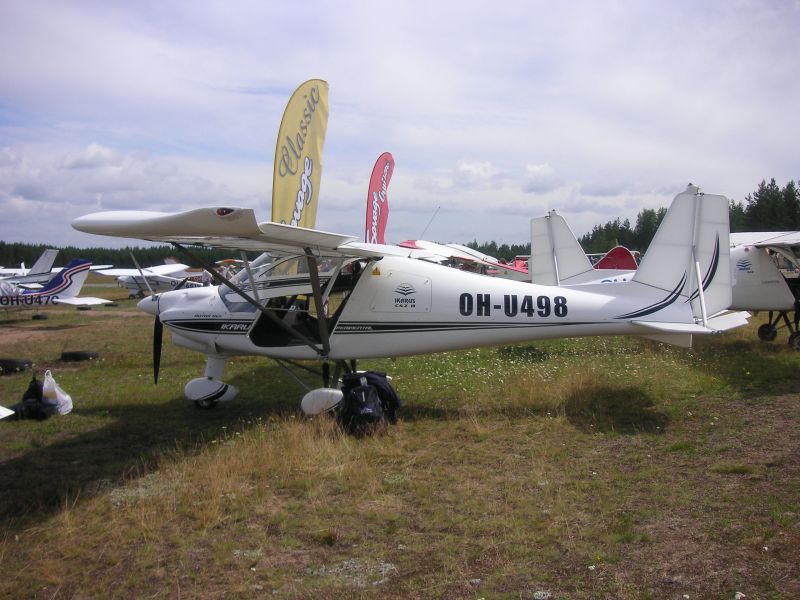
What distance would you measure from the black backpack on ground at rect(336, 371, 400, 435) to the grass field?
0.72 ft

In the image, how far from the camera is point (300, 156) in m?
11.8

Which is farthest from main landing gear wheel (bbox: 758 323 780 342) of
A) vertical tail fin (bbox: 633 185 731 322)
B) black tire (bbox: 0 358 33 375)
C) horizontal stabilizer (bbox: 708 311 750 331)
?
black tire (bbox: 0 358 33 375)

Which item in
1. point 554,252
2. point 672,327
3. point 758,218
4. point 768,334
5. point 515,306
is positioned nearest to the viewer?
point 672,327

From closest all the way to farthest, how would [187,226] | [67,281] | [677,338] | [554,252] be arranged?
1. [187,226]
2. [677,338]
3. [554,252]
4. [67,281]

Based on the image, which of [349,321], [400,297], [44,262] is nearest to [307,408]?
[349,321]

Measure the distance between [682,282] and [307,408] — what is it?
4453 mm

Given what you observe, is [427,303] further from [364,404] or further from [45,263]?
[45,263]

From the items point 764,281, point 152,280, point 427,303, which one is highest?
point 152,280

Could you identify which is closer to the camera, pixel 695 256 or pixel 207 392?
pixel 695 256

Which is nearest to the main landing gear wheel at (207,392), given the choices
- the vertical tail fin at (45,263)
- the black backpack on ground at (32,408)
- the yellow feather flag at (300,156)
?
the black backpack on ground at (32,408)

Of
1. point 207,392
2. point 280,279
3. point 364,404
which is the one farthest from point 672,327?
point 207,392

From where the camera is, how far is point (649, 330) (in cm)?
653

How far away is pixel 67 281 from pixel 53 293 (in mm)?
691

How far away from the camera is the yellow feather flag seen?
11.4 meters
